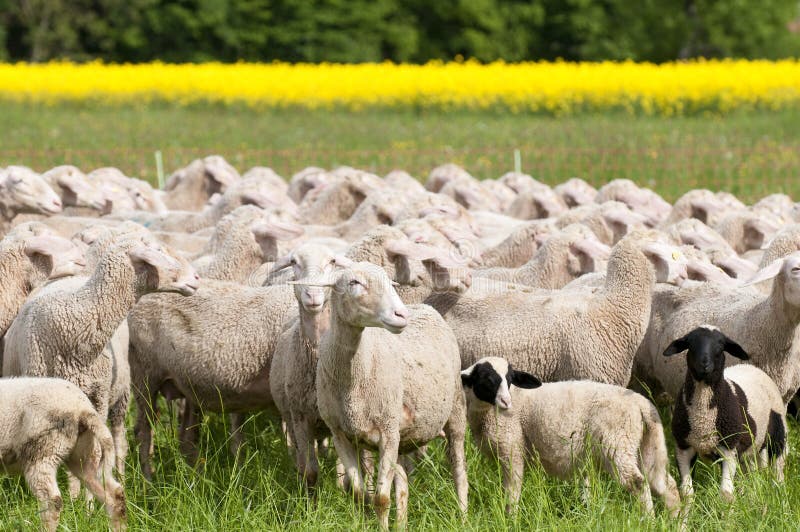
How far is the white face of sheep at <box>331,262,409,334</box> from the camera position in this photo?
16.8 ft

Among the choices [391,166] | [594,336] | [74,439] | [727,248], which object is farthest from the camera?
[391,166]

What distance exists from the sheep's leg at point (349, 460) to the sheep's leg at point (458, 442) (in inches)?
19.7

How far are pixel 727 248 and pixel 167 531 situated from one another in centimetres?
442

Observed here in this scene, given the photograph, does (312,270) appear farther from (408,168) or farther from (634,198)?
(408,168)

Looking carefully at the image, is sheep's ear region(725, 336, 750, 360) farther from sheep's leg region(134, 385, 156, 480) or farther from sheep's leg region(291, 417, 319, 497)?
sheep's leg region(134, 385, 156, 480)

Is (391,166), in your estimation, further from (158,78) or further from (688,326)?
(158,78)

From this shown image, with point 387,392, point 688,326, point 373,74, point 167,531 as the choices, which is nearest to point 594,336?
point 688,326

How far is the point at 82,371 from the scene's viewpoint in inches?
244

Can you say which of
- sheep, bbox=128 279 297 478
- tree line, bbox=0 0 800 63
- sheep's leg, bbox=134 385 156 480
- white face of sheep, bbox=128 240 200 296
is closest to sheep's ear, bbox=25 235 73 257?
sheep, bbox=128 279 297 478

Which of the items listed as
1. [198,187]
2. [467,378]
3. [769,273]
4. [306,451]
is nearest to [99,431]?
[306,451]

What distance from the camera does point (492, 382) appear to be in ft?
19.5

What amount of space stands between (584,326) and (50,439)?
2.84 metres

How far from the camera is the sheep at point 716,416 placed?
590cm

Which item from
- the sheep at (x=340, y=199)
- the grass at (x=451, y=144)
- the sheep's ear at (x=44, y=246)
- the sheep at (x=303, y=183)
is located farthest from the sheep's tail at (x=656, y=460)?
the grass at (x=451, y=144)
